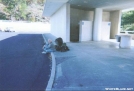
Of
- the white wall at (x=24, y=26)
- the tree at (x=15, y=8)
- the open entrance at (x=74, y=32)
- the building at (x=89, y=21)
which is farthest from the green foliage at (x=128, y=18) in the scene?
the tree at (x=15, y=8)

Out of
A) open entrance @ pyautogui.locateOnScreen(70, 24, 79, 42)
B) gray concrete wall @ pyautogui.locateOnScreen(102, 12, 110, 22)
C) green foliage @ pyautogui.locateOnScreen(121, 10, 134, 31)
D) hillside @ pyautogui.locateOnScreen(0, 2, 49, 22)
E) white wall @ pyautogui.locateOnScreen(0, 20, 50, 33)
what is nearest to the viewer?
open entrance @ pyautogui.locateOnScreen(70, 24, 79, 42)

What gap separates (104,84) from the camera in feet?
12.8

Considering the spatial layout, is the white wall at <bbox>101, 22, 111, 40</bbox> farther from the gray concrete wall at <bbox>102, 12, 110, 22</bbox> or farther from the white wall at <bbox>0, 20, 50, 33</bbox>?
the white wall at <bbox>0, 20, 50, 33</bbox>

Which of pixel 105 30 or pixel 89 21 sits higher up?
pixel 89 21

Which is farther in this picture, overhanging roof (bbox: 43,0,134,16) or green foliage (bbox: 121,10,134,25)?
green foliage (bbox: 121,10,134,25)

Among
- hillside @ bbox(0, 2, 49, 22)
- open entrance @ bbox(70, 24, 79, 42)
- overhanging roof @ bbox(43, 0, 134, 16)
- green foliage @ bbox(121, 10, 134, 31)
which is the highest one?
hillside @ bbox(0, 2, 49, 22)

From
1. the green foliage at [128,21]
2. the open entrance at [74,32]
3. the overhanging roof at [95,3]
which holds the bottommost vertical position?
the open entrance at [74,32]

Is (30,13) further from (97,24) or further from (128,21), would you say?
(97,24)

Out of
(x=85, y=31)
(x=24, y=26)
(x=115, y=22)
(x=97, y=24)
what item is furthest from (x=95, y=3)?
(x=24, y=26)

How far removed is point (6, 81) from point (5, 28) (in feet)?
110

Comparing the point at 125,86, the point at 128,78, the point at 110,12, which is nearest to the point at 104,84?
the point at 125,86

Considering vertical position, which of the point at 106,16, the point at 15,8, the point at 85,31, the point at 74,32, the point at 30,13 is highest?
the point at 15,8

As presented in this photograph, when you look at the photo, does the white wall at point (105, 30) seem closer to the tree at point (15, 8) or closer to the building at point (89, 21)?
the building at point (89, 21)

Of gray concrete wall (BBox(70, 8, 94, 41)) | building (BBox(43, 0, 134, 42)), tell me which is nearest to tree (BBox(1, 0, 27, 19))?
building (BBox(43, 0, 134, 42))
